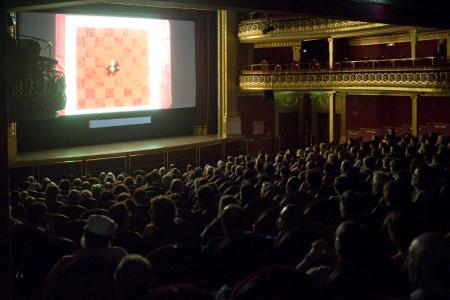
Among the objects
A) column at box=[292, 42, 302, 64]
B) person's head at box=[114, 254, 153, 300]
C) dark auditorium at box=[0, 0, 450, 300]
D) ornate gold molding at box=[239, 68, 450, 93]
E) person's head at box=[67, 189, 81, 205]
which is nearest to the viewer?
person's head at box=[114, 254, 153, 300]

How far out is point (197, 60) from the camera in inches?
1051

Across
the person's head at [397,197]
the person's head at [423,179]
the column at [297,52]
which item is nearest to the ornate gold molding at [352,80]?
the column at [297,52]

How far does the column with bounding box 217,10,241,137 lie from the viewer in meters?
27.1

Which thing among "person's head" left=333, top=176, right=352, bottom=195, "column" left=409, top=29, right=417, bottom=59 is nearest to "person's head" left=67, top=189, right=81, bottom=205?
"person's head" left=333, top=176, right=352, bottom=195

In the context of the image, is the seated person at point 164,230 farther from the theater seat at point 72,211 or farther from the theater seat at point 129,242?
the theater seat at point 72,211

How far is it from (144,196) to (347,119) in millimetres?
20632

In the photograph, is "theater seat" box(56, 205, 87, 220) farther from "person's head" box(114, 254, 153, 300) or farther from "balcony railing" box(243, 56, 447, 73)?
"balcony railing" box(243, 56, 447, 73)

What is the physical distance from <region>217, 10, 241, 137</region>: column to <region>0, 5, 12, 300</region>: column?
22.5 meters

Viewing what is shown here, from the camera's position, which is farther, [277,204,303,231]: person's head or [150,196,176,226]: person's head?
[150,196,176,226]: person's head

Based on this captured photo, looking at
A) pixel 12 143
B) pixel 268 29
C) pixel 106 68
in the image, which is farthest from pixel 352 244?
pixel 268 29

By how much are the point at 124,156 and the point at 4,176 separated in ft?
55.4

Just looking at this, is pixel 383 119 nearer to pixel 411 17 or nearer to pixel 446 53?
pixel 446 53

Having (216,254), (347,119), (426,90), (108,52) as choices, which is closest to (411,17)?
(216,254)

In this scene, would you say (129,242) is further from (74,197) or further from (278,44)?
(278,44)
